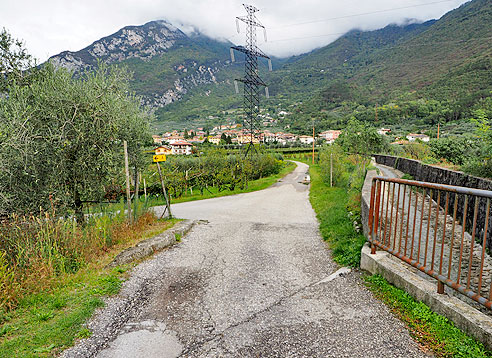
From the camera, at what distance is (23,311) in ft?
11.3

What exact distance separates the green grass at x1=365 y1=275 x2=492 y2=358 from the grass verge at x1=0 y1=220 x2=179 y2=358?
3432 mm

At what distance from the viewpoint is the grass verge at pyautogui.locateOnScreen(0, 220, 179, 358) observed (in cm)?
280

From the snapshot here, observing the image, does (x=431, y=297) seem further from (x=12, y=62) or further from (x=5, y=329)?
(x=12, y=62)

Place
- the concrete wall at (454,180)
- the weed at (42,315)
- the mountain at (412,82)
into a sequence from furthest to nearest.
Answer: the mountain at (412,82), the concrete wall at (454,180), the weed at (42,315)

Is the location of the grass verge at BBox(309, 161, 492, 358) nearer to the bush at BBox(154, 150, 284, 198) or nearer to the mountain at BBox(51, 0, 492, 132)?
the mountain at BBox(51, 0, 492, 132)

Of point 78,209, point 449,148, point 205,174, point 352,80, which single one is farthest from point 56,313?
point 352,80

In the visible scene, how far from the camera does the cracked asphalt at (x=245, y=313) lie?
2697mm

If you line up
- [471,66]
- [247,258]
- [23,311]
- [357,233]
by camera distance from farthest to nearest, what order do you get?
[471,66], [357,233], [247,258], [23,311]

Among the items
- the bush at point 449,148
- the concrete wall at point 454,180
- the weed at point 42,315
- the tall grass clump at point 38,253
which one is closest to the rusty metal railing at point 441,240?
the concrete wall at point 454,180

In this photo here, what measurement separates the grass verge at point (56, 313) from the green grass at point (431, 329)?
11.3 ft

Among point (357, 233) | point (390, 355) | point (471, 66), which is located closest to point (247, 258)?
point (357, 233)

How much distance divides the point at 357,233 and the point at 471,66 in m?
92.7

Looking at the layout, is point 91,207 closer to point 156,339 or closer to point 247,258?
point 247,258

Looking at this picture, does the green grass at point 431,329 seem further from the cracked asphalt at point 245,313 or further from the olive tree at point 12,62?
the olive tree at point 12,62
